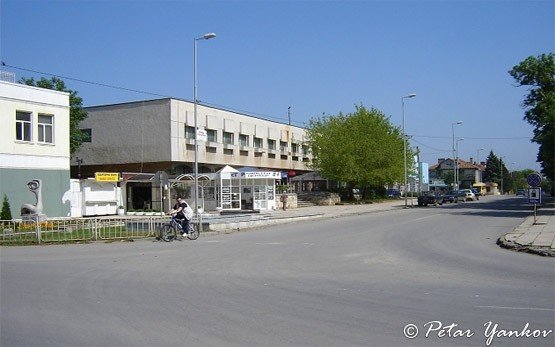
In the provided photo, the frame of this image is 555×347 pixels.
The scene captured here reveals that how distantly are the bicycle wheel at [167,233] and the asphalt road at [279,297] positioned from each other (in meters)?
4.32

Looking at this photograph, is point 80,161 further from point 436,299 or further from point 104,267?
point 436,299

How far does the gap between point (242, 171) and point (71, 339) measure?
37.1 meters

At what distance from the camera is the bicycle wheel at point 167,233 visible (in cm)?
2233

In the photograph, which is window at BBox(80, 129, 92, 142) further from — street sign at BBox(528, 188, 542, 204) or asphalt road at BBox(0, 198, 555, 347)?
street sign at BBox(528, 188, 542, 204)

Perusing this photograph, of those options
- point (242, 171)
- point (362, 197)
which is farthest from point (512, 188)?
point (242, 171)

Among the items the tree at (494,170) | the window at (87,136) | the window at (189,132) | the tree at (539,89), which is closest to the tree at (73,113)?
the window at (87,136)

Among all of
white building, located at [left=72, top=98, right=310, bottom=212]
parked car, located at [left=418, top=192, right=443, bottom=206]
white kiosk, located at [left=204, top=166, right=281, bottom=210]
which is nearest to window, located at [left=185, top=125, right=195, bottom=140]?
white building, located at [left=72, top=98, right=310, bottom=212]

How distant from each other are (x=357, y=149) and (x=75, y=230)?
42.1 metres

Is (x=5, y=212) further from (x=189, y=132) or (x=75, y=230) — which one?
(x=189, y=132)

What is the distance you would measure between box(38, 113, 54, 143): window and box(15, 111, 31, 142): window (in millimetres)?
792

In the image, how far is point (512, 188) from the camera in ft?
497

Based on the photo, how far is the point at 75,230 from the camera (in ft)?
76.5

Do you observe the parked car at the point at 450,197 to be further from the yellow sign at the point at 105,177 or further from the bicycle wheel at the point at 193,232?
the bicycle wheel at the point at 193,232

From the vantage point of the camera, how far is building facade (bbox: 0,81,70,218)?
104ft
